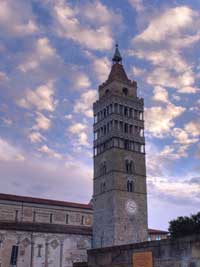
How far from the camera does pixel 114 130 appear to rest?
178 feet

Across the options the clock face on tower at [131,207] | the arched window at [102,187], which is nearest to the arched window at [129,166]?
the arched window at [102,187]

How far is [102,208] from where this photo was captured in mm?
52719

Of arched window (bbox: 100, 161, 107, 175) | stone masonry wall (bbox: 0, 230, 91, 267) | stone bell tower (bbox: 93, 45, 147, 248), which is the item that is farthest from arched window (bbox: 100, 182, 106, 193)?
stone masonry wall (bbox: 0, 230, 91, 267)

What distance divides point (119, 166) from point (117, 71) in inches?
693

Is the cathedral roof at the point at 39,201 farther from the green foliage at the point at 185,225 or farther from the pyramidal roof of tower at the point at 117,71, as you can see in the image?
the pyramidal roof of tower at the point at 117,71

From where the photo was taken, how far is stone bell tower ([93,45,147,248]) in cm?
5059

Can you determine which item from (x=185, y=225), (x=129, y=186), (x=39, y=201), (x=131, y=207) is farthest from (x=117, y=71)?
(x=185, y=225)

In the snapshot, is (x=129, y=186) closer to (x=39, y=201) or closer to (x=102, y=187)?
(x=102, y=187)

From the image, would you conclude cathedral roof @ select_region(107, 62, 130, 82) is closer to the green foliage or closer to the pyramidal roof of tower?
the pyramidal roof of tower

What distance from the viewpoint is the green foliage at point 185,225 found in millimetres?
48806

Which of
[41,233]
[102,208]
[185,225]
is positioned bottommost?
[41,233]

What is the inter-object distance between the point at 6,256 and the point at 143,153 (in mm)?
25308

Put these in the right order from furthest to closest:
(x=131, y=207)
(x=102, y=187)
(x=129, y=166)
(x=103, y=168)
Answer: (x=103, y=168) → (x=129, y=166) → (x=102, y=187) → (x=131, y=207)

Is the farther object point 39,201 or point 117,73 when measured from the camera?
point 117,73
